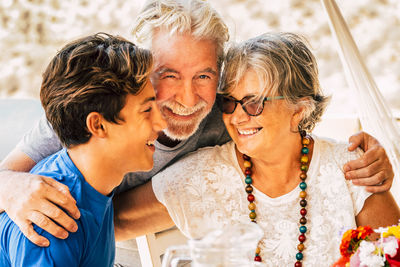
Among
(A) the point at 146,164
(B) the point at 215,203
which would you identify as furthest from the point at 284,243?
(A) the point at 146,164

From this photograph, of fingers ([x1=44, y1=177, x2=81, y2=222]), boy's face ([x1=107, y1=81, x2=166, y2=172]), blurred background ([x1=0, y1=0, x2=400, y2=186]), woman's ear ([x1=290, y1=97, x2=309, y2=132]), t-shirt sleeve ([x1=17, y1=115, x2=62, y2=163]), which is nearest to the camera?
fingers ([x1=44, y1=177, x2=81, y2=222])

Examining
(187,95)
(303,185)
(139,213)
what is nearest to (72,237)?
(139,213)

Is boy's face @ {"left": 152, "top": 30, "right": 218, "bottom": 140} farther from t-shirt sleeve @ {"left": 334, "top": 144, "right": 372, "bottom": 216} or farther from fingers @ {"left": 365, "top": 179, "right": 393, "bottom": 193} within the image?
fingers @ {"left": 365, "top": 179, "right": 393, "bottom": 193}

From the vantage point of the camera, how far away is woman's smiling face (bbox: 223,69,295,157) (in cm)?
187

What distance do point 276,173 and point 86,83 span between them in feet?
3.07

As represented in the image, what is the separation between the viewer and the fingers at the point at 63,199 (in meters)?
1.48

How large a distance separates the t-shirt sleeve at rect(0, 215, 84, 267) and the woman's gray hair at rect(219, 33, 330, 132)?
0.88m

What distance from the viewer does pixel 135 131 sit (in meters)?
1.65

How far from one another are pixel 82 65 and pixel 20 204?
512 mm

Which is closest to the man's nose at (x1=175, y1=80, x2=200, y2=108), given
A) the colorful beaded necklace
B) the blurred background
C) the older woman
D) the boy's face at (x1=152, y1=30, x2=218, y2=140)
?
the boy's face at (x1=152, y1=30, x2=218, y2=140)

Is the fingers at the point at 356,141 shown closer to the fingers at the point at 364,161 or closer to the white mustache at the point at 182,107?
the fingers at the point at 364,161

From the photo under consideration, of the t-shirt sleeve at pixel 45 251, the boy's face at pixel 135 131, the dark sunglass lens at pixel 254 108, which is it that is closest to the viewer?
the t-shirt sleeve at pixel 45 251

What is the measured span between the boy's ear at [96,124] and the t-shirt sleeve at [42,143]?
1.89 feet

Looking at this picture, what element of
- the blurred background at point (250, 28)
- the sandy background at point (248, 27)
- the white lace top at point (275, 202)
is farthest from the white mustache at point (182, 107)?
the sandy background at point (248, 27)
